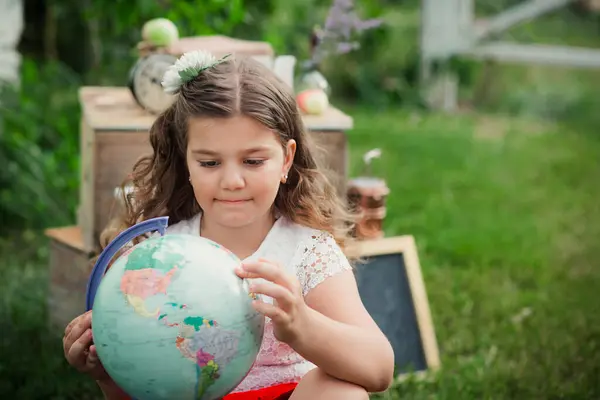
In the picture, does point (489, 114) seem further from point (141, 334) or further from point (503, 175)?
point (141, 334)

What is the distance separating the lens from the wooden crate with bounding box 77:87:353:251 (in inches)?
139

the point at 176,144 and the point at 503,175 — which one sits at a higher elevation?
the point at 176,144

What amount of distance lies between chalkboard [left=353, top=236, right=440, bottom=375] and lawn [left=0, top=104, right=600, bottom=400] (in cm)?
12

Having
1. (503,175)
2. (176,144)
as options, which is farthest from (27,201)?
(503,175)

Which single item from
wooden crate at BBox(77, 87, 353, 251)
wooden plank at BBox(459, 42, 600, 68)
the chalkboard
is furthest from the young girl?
wooden plank at BBox(459, 42, 600, 68)

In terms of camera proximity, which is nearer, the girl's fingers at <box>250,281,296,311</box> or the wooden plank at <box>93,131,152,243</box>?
the girl's fingers at <box>250,281,296,311</box>

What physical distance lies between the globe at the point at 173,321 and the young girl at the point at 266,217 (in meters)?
0.08

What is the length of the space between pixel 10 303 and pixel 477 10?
6.63m

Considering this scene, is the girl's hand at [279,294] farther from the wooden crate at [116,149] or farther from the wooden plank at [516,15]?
the wooden plank at [516,15]

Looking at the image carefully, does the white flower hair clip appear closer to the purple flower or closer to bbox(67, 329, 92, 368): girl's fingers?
bbox(67, 329, 92, 368): girl's fingers

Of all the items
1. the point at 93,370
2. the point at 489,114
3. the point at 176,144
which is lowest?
the point at 489,114

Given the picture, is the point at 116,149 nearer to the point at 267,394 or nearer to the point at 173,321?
the point at 267,394

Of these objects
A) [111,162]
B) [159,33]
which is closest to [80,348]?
[111,162]

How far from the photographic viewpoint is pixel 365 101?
9.29 metres
